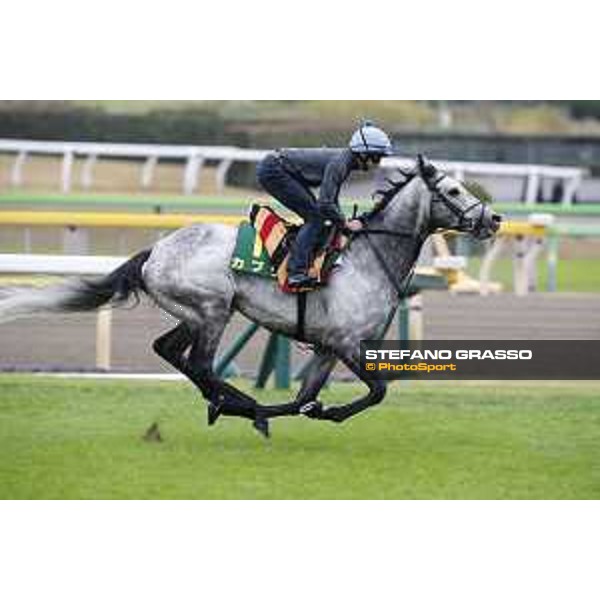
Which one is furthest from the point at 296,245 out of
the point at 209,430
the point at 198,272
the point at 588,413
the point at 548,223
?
the point at 548,223

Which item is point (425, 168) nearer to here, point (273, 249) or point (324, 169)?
point (324, 169)

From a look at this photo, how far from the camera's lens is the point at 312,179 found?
789 cm

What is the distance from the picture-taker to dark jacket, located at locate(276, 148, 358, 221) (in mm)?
7734

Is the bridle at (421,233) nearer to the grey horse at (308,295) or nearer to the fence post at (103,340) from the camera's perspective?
the grey horse at (308,295)

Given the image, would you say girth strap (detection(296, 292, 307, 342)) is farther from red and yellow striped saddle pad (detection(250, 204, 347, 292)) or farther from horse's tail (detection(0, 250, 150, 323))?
horse's tail (detection(0, 250, 150, 323))

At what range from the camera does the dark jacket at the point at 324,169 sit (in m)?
7.73

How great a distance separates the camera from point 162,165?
32.2ft

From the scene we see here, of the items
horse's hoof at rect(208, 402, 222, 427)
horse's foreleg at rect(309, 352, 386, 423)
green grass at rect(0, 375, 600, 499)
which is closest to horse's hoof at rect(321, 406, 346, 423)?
horse's foreleg at rect(309, 352, 386, 423)

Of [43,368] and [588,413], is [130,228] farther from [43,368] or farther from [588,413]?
[588,413]

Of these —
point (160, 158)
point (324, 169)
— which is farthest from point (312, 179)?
point (160, 158)

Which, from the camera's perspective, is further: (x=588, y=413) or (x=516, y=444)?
(x=588, y=413)

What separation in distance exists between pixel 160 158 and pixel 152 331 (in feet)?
3.11
